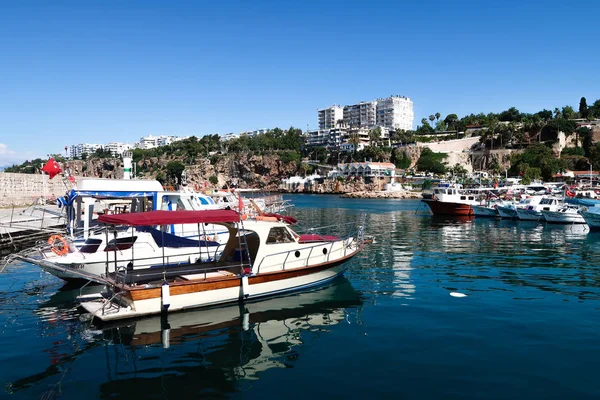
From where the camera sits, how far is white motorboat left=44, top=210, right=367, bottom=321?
1344 centimetres

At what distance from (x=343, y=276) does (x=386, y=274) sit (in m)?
2.32

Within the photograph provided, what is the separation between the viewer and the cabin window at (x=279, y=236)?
1619 cm

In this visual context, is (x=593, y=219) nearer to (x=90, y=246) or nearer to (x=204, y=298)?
(x=204, y=298)

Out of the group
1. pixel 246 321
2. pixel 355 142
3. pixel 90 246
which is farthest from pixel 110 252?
pixel 355 142

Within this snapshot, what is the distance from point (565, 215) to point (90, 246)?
46.6 m

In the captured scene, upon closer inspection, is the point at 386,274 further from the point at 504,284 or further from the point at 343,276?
the point at 504,284

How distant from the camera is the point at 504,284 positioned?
61.1ft

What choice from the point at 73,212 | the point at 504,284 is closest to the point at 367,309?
the point at 504,284

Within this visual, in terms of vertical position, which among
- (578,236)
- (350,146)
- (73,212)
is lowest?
(578,236)

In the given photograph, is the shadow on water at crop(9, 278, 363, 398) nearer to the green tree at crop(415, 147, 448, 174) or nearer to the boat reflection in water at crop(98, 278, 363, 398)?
the boat reflection in water at crop(98, 278, 363, 398)

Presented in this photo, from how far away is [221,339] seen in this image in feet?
40.1

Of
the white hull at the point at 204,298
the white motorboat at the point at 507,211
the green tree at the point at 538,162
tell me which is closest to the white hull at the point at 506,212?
the white motorboat at the point at 507,211

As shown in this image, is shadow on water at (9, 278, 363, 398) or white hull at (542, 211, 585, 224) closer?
shadow on water at (9, 278, 363, 398)

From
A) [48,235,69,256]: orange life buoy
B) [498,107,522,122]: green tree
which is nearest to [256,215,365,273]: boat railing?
[48,235,69,256]: orange life buoy
